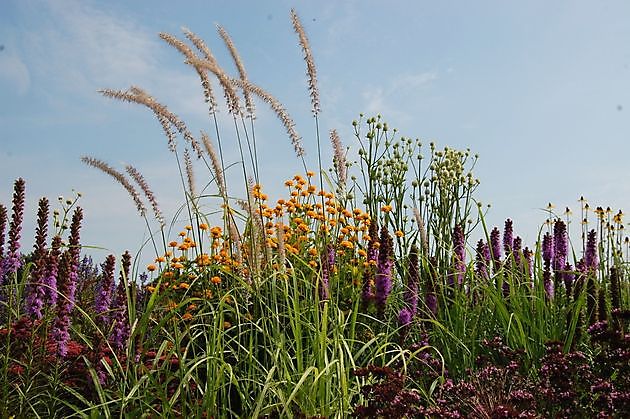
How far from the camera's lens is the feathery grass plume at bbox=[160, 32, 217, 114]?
161 inches

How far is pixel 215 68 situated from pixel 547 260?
11.6ft

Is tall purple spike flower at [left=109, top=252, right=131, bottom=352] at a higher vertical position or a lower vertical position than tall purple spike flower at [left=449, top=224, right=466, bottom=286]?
lower

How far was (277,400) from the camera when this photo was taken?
3678mm

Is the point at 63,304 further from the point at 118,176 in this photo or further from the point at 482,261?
the point at 482,261

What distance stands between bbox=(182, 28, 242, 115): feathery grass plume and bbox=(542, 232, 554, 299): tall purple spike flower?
10.00 feet

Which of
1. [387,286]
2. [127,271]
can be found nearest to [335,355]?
[387,286]

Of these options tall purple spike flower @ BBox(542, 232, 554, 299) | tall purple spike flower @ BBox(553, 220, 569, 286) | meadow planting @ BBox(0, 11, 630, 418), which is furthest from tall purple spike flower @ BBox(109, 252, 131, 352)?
tall purple spike flower @ BBox(553, 220, 569, 286)

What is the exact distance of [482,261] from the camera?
600 centimetres

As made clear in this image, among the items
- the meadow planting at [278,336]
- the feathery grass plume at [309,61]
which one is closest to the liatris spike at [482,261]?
the meadow planting at [278,336]

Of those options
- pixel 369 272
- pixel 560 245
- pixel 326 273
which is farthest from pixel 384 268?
pixel 560 245

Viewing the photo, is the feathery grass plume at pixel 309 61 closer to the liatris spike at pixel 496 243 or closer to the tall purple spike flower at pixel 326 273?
the tall purple spike flower at pixel 326 273

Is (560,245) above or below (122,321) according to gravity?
above

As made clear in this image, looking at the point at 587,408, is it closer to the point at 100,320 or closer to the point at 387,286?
the point at 387,286

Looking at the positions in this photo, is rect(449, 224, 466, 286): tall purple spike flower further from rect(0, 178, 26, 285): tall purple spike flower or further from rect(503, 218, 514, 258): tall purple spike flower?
rect(0, 178, 26, 285): tall purple spike flower
